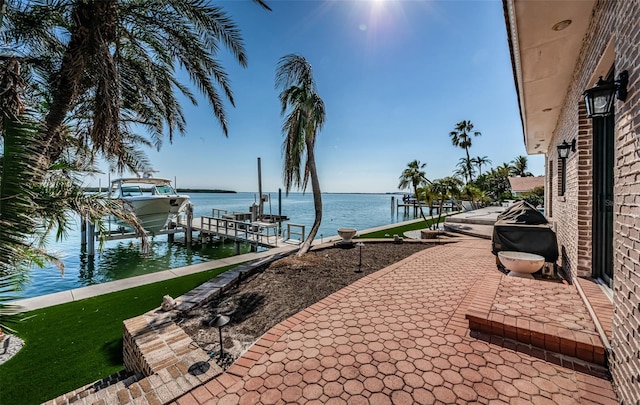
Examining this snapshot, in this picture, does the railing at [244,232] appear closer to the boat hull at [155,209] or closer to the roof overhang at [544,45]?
the boat hull at [155,209]

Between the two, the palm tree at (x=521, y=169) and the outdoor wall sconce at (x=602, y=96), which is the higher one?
the palm tree at (x=521, y=169)

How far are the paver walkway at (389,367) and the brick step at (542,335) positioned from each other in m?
0.18

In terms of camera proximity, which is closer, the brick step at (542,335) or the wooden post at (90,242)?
the brick step at (542,335)

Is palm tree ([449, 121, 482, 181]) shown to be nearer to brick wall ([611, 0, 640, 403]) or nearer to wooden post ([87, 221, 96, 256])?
brick wall ([611, 0, 640, 403])

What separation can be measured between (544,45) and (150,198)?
1576cm

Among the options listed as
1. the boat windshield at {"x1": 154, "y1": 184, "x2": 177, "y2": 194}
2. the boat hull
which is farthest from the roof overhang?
the boat windshield at {"x1": 154, "y1": 184, "x2": 177, "y2": 194}

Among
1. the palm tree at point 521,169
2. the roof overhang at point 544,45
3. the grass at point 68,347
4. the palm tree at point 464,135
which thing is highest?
the palm tree at point 464,135

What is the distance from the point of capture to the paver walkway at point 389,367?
2.26 meters

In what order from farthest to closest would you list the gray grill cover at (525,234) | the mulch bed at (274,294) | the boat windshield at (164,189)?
1. the boat windshield at (164,189)
2. the gray grill cover at (525,234)
3. the mulch bed at (274,294)

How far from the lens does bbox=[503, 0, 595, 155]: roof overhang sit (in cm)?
279

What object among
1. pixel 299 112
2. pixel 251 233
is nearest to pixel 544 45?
pixel 299 112

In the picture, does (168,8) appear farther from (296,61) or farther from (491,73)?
(491,73)

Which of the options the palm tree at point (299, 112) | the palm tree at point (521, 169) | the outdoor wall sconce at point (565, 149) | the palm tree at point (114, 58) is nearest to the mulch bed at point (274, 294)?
the palm tree at point (299, 112)

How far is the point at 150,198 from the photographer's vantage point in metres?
13.6
